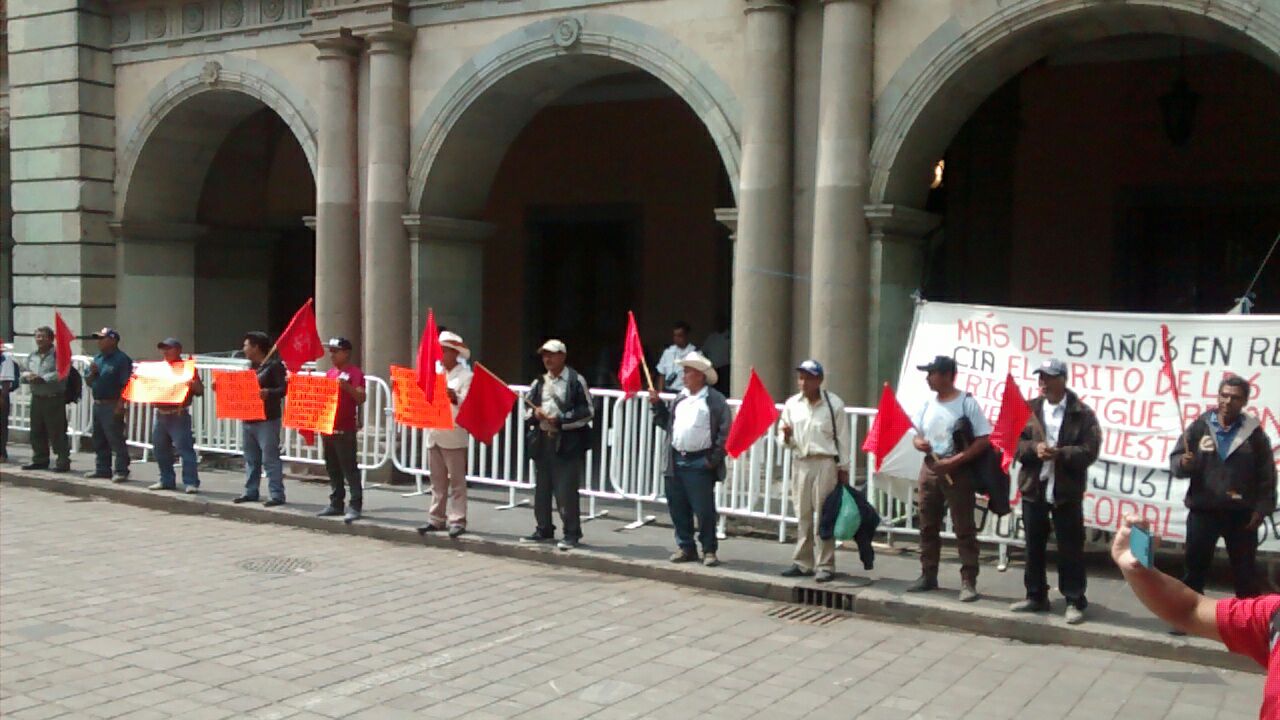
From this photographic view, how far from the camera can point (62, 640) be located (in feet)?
23.9

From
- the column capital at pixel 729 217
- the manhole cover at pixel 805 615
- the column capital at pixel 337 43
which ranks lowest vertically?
the manhole cover at pixel 805 615

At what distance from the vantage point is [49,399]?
13.7 metres

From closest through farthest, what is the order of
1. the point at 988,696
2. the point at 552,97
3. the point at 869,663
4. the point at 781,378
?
1. the point at 988,696
2. the point at 869,663
3. the point at 781,378
4. the point at 552,97

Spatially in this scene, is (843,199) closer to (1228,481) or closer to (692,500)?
(692,500)

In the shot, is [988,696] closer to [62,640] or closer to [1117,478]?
[1117,478]

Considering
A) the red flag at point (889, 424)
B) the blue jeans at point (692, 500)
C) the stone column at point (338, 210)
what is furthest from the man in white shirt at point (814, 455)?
the stone column at point (338, 210)

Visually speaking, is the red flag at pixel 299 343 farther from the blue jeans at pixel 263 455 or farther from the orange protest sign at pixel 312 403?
the blue jeans at pixel 263 455

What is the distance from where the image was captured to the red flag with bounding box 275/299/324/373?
37.9ft

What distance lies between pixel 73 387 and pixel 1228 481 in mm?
11825

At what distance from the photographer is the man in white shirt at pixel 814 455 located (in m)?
8.95

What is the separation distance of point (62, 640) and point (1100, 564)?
7277 mm

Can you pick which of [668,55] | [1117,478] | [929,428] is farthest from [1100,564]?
[668,55]

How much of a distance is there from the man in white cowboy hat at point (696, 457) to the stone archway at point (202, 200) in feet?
21.4

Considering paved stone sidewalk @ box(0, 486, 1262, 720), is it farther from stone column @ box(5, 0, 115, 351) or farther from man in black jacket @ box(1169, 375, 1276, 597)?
stone column @ box(5, 0, 115, 351)
